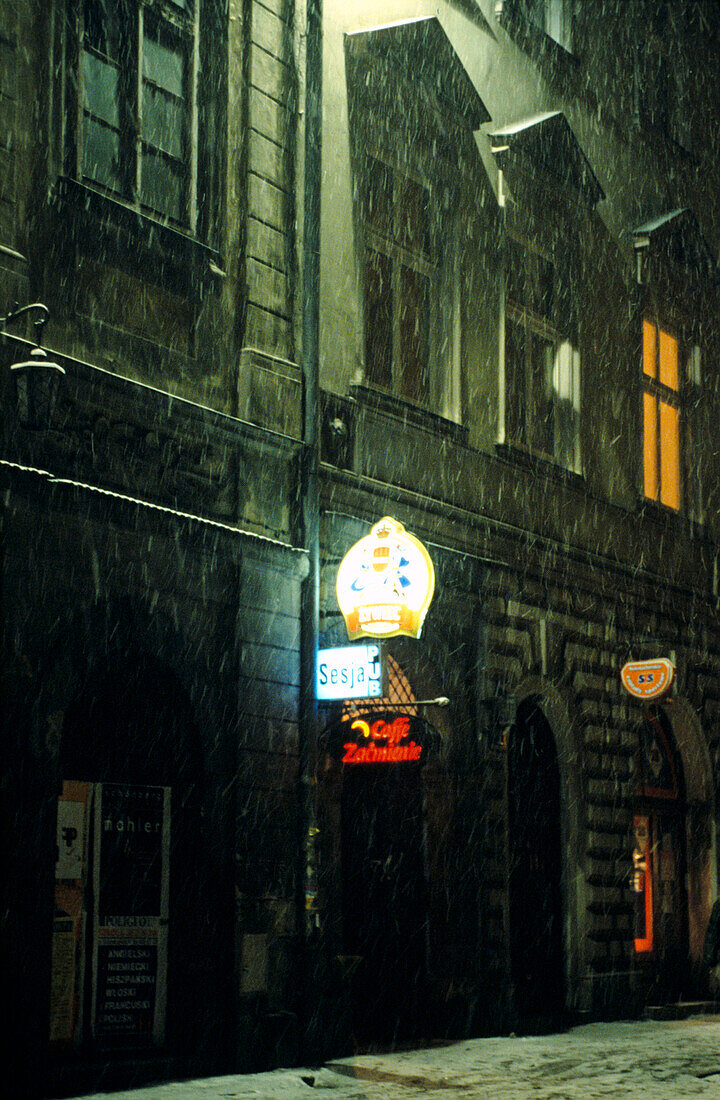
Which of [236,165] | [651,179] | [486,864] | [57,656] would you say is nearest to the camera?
[57,656]

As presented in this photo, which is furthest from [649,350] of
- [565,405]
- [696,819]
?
[696,819]

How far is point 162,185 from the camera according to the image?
1108cm

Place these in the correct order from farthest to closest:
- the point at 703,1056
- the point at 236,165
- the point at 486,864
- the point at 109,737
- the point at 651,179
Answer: the point at 651,179 → the point at 486,864 → the point at 703,1056 → the point at 236,165 → the point at 109,737

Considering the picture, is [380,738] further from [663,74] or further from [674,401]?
[663,74]

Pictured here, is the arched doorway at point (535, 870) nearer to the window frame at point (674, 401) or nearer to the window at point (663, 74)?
the window frame at point (674, 401)

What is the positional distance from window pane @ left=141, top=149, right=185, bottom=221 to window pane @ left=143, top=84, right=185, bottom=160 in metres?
0.11

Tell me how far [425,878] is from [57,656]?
4.94 meters

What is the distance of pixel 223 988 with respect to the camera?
34.7 ft

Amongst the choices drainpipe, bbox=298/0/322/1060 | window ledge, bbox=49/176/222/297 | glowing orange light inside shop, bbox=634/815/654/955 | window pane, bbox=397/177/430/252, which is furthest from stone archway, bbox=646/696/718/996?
window ledge, bbox=49/176/222/297

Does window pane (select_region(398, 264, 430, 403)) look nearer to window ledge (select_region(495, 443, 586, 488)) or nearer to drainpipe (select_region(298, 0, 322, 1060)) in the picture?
window ledge (select_region(495, 443, 586, 488))

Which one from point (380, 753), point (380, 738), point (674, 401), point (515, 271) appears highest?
point (515, 271)

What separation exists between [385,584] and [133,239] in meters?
3.31

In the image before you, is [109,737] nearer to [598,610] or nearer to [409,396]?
[409,396]

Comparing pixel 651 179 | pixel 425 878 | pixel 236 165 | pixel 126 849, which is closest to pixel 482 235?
pixel 236 165
